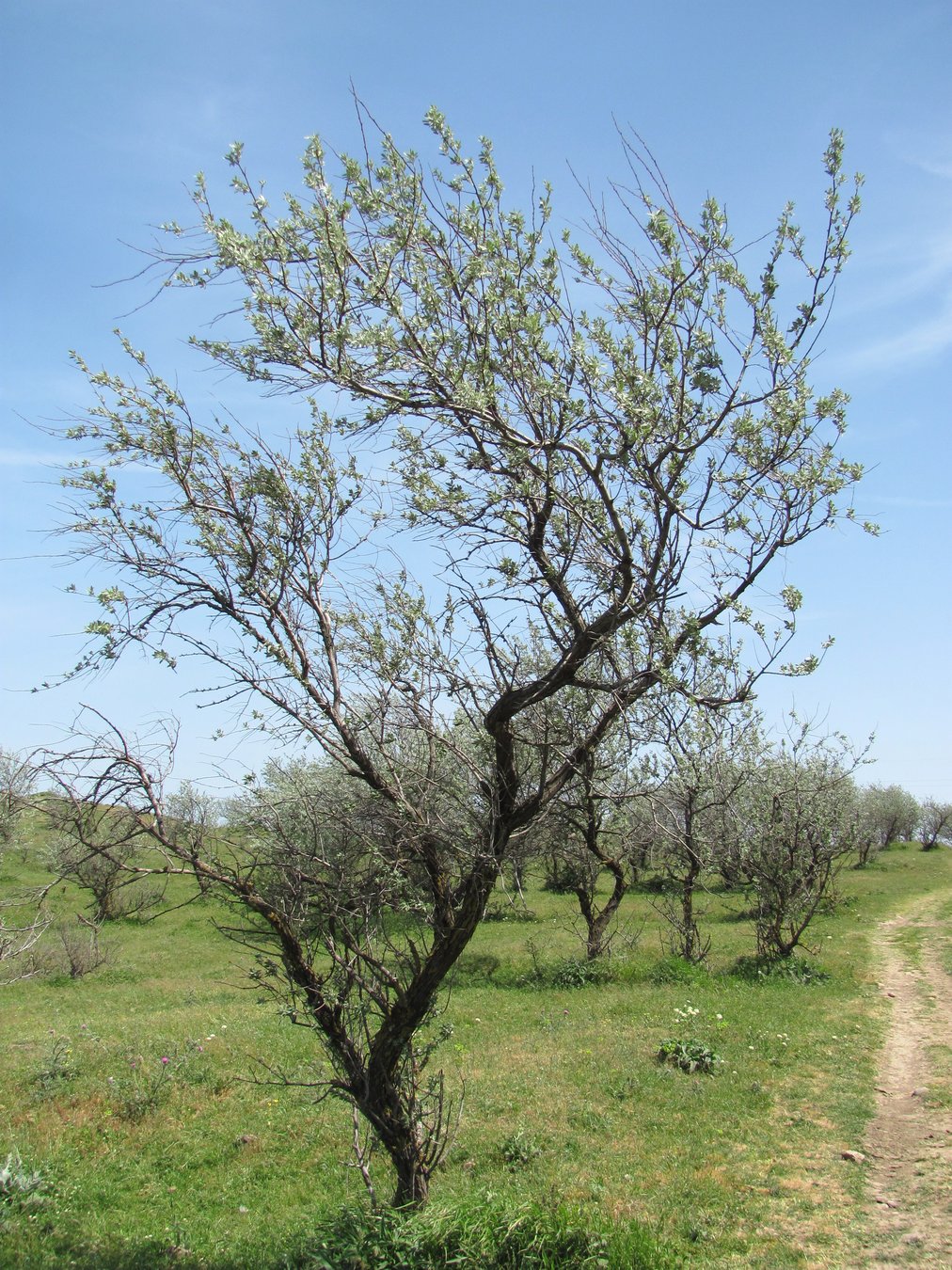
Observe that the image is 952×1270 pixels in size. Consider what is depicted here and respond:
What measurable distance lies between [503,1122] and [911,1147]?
166 inches

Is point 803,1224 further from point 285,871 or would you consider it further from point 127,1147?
point 127,1147

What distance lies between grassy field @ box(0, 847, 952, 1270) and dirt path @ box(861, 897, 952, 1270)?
10.6 inches

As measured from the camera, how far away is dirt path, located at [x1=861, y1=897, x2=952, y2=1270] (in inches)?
248

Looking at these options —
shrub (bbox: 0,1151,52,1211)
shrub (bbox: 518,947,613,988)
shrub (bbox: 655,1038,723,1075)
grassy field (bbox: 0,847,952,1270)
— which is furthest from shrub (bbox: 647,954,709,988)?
shrub (bbox: 0,1151,52,1211)

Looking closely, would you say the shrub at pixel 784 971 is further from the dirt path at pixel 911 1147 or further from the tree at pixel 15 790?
the tree at pixel 15 790

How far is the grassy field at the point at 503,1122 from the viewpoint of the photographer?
686 centimetres

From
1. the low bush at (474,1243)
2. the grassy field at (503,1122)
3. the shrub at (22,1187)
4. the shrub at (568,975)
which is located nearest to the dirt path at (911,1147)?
the grassy field at (503,1122)

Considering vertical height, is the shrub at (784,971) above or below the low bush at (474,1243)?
below

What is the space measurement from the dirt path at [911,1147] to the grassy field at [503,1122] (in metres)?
0.27

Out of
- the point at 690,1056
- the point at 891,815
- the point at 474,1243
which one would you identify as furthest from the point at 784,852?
the point at 891,815

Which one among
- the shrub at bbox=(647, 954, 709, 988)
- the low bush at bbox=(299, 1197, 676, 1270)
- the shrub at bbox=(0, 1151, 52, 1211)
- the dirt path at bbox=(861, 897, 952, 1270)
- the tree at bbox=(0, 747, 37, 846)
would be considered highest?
the tree at bbox=(0, 747, 37, 846)

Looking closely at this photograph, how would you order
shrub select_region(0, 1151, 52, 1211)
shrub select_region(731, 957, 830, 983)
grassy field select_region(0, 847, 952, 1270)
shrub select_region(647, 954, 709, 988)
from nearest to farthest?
grassy field select_region(0, 847, 952, 1270) → shrub select_region(0, 1151, 52, 1211) → shrub select_region(731, 957, 830, 983) → shrub select_region(647, 954, 709, 988)

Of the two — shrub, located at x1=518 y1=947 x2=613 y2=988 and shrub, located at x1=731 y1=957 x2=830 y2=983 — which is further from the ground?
shrub, located at x1=731 y1=957 x2=830 y2=983

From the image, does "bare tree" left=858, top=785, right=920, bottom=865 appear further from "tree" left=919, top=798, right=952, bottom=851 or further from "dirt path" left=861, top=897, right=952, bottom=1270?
"dirt path" left=861, top=897, right=952, bottom=1270
